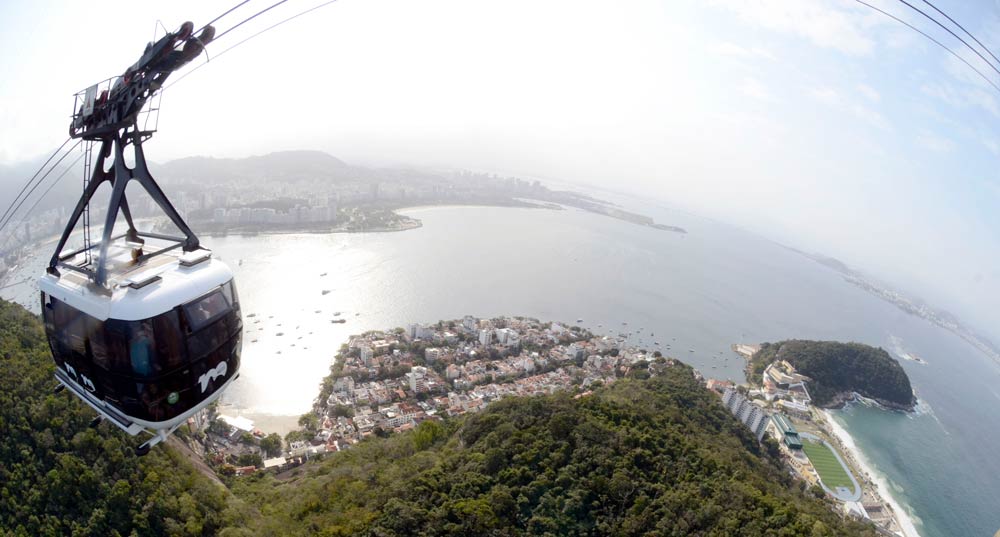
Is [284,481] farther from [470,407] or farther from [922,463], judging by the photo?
[922,463]

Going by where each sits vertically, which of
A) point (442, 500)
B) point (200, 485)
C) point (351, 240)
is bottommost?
point (351, 240)

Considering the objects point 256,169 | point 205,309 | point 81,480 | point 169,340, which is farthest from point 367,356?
point 256,169

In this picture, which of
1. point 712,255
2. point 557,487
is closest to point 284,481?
point 557,487

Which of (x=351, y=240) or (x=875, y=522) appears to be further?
(x=351, y=240)

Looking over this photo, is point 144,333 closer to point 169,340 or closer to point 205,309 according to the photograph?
point 169,340

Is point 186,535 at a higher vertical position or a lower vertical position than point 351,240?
higher
